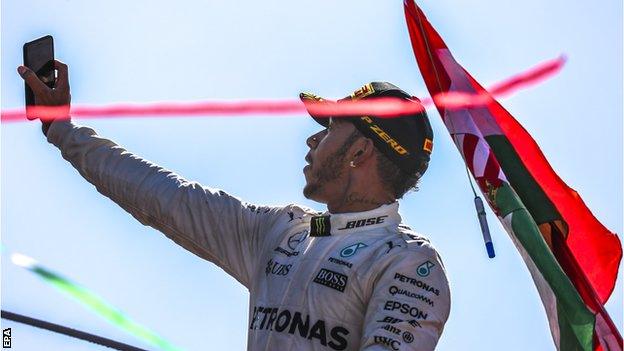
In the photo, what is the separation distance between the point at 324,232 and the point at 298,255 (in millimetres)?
186

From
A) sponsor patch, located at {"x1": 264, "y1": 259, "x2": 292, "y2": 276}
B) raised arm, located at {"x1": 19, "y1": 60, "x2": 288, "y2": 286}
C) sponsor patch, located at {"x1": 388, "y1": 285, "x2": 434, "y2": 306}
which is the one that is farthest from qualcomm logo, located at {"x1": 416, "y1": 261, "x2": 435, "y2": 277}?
raised arm, located at {"x1": 19, "y1": 60, "x2": 288, "y2": 286}

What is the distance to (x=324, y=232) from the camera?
8.02 m

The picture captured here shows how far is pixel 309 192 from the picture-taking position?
8094 millimetres

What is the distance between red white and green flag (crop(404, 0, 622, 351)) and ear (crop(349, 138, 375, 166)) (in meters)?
1.35

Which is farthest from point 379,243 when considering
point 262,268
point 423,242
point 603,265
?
point 603,265

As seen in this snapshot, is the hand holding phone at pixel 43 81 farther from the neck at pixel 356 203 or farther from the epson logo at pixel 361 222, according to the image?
the epson logo at pixel 361 222

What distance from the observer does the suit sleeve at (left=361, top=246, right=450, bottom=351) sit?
7.23 m

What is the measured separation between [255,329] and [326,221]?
2.29 ft

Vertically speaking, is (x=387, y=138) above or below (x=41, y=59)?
below

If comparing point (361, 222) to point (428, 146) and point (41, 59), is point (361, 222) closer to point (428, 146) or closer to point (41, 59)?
point (428, 146)

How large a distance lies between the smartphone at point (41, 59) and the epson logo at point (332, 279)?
6.03 ft

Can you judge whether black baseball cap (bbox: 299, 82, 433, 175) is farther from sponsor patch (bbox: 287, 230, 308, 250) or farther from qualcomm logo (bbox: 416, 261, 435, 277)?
qualcomm logo (bbox: 416, 261, 435, 277)

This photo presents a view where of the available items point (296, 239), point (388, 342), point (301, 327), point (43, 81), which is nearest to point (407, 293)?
point (388, 342)

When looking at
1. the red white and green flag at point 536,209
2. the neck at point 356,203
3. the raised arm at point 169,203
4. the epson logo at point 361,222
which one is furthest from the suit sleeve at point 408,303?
the red white and green flag at point 536,209
